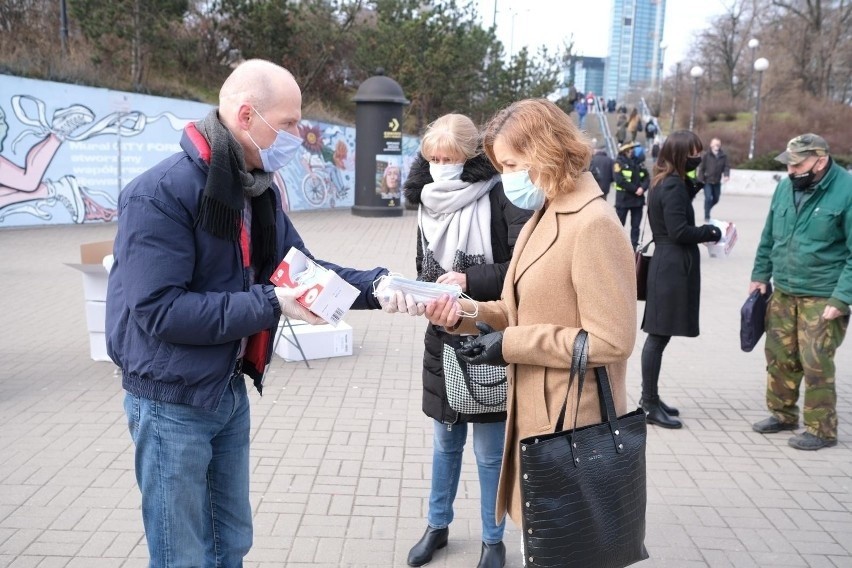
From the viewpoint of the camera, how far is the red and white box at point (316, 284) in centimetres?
235

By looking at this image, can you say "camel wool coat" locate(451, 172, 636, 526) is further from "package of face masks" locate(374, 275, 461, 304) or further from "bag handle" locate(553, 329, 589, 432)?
"package of face masks" locate(374, 275, 461, 304)

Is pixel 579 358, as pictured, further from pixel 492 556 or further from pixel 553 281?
pixel 492 556

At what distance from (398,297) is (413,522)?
5.10ft

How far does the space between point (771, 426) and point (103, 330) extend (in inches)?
199

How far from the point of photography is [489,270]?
3186mm

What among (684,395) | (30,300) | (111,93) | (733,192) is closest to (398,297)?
(684,395)

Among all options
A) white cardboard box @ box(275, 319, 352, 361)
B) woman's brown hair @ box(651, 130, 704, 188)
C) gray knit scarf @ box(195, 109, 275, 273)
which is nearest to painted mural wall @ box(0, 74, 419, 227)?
white cardboard box @ box(275, 319, 352, 361)

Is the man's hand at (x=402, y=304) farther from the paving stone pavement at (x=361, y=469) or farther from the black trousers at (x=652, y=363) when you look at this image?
the black trousers at (x=652, y=363)

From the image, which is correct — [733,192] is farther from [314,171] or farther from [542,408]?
[542,408]

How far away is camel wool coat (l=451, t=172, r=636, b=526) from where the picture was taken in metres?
2.33

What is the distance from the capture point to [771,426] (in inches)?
205

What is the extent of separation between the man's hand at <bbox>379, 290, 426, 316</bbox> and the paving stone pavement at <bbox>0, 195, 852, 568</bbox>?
4.37ft

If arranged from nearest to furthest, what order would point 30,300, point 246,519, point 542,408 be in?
1. point 542,408
2. point 246,519
3. point 30,300

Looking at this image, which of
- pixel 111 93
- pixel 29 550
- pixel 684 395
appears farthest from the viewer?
pixel 111 93
